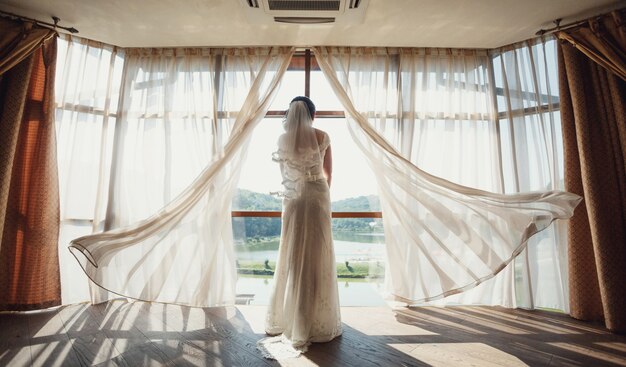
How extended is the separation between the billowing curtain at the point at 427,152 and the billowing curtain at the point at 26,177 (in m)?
2.88

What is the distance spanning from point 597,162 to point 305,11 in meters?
2.97

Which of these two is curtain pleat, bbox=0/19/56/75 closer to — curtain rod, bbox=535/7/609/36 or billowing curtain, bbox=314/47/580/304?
billowing curtain, bbox=314/47/580/304

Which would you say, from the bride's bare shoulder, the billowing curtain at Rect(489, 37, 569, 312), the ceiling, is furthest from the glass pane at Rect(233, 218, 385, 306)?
the ceiling

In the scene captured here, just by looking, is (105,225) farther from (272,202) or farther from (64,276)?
(272,202)

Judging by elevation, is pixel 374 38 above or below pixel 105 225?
above

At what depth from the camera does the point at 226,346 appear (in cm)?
219

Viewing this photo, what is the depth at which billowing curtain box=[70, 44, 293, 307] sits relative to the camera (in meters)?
2.86

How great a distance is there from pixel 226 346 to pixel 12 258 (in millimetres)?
2351

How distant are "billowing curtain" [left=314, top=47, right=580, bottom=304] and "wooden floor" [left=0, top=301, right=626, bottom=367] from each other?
16.5 inches

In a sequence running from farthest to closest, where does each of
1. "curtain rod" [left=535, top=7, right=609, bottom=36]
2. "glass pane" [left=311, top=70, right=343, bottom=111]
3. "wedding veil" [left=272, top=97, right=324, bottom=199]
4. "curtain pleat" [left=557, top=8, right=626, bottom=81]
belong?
"glass pane" [left=311, top=70, right=343, bottom=111] < "curtain rod" [left=535, top=7, right=609, bottom=36] < "curtain pleat" [left=557, top=8, right=626, bottom=81] < "wedding veil" [left=272, top=97, right=324, bottom=199]

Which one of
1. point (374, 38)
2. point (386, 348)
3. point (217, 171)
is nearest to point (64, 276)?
point (217, 171)

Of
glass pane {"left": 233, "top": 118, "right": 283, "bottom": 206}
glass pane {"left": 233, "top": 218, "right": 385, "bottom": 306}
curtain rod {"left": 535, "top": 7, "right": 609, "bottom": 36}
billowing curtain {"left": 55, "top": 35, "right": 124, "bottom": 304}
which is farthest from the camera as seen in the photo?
glass pane {"left": 233, "top": 118, "right": 283, "bottom": 206}

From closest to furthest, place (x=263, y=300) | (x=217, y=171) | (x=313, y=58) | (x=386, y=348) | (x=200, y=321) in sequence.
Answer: (x=386, y=348) → (x=200, y=321) → (x=217, y=171) → (x=263, y=300) → (x=313, y=58)

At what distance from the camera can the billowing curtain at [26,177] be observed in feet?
9.03
